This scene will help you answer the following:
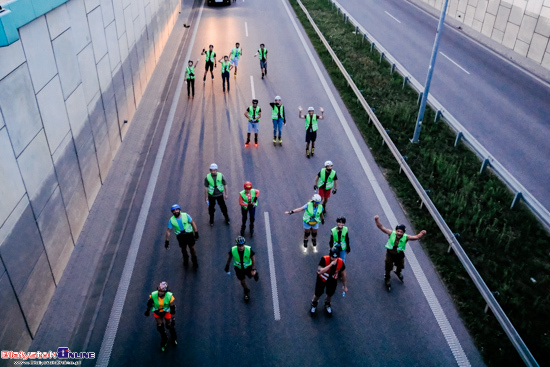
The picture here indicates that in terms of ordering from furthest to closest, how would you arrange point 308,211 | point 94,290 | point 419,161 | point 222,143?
1. point 222,143
2. point 419,161
3. point 308,211
4. point 94,290

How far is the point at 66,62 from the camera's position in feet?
32.6

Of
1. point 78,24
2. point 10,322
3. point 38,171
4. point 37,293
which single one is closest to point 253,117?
point 78,24

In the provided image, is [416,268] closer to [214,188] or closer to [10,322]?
[214,188]

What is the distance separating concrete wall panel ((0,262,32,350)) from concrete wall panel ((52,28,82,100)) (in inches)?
174

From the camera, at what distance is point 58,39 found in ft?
31.3

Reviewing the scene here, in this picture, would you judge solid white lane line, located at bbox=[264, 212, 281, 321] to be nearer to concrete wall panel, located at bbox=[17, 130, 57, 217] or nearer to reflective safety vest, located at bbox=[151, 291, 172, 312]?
reflective safety vest, located at bbox=[151, 291, 172, 312]

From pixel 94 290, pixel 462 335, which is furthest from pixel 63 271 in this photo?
pixel 462 335

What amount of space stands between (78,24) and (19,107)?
4.11 metres

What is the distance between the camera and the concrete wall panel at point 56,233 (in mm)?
8703

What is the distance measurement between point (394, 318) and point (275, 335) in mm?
2495

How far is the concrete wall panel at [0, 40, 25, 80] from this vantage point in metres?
7.12

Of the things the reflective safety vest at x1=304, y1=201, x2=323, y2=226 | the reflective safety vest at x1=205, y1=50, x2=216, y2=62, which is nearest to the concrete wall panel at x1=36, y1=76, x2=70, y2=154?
the reflective safety vest at x1=304, y1=201, x2=323, y2=226

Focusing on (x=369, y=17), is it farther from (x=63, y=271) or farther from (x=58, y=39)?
(x=63, y=271)

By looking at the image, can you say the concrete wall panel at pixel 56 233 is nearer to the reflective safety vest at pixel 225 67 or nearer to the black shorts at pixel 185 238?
the black shorts at pixel 185 238
